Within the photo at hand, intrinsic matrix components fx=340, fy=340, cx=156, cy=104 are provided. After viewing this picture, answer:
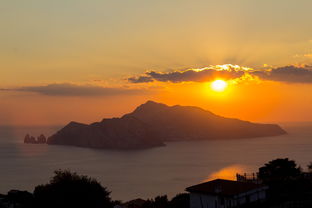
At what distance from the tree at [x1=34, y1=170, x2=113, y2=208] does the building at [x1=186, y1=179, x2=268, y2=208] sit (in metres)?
12.8

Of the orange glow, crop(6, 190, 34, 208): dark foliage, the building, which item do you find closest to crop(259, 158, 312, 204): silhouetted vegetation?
the building

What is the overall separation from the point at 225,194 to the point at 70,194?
1746cm

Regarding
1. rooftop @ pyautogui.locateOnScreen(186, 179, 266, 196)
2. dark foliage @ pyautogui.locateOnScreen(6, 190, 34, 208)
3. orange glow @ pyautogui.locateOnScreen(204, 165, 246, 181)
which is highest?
rooftop @ pyautogui.locateOnScreen(186, 179, 266, 196)

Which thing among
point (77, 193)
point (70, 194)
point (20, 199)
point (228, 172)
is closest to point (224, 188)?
point (77, 193)

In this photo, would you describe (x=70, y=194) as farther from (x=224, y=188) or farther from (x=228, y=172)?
(x=228, y=172)

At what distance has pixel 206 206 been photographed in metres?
29.7

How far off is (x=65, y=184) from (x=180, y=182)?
11016cm

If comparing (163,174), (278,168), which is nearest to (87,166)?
(163,174)

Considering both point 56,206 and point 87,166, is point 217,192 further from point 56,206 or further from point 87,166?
point 87,166

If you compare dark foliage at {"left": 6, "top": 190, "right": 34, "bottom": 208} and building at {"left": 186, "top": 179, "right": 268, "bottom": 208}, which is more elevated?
building at {"left": 186, "top": 179, "right": 268, "bottom": 208}

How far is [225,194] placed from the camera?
28312 millimetres

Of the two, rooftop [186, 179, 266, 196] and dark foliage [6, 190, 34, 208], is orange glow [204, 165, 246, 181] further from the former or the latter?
rooftop [186, 179, 266, 196]

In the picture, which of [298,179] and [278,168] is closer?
[298,179]

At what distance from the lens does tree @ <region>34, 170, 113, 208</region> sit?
3562cm
